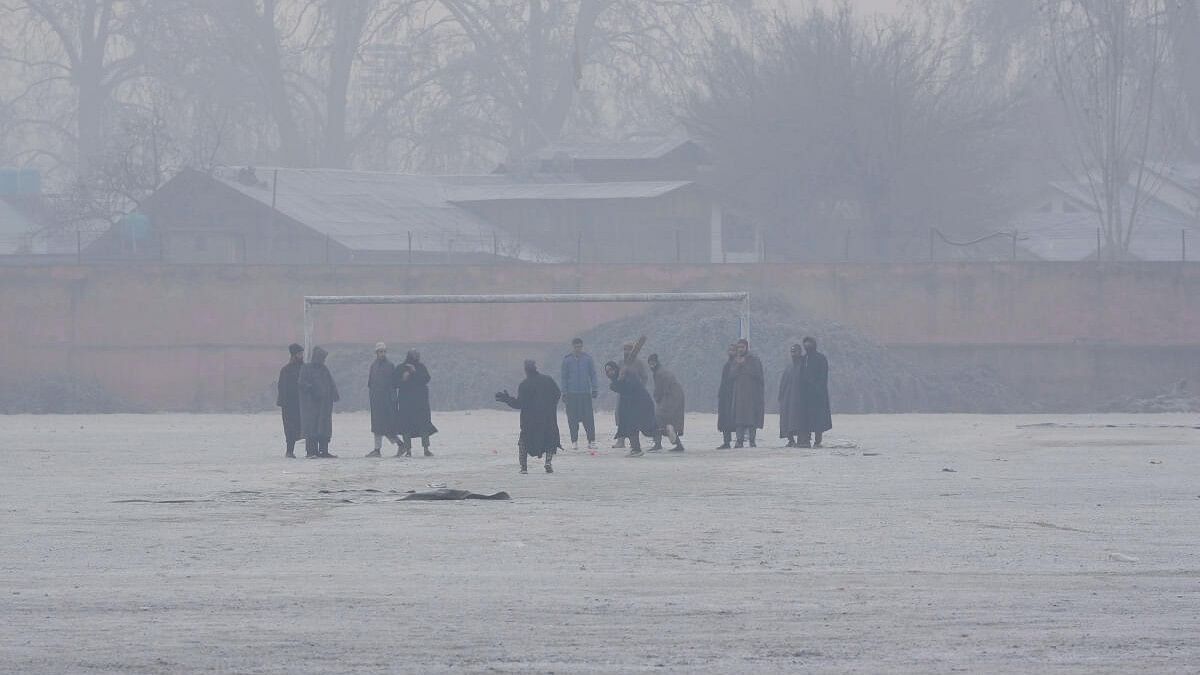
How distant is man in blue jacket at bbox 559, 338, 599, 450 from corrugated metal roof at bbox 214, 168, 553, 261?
76.8ft

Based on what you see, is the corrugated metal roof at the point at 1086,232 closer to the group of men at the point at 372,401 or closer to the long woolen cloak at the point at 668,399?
the long woolen cloak at the point at 668,399

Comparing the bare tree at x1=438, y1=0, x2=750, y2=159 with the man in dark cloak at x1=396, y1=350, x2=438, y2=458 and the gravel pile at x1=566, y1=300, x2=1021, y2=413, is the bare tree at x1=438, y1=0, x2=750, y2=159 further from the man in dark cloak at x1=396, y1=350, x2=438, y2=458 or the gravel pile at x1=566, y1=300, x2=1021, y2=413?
the man in dark cloak at x1=396, y1=350, x2=438, y2=458

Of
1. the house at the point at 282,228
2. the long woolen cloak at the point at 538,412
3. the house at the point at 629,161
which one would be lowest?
the long woolen cloak at the point at 538,412

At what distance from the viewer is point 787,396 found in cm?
2575

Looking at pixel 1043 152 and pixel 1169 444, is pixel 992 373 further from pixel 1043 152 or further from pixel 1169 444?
pixel 1043 152

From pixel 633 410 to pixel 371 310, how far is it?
1511cm

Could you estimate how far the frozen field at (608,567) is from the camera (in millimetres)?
9859

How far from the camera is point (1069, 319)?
125 ft

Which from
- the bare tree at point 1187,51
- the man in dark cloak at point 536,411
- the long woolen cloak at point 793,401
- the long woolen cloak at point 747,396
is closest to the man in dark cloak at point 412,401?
the man in dark cloak at point 536,411

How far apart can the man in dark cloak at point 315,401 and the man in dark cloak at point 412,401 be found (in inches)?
32.1

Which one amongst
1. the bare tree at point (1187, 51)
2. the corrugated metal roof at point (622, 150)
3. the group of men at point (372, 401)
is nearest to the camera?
the group of men at point (372, 401)

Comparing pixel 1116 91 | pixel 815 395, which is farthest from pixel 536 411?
pixel 1116 91

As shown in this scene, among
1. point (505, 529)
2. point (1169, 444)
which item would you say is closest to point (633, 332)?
point (1169, 444)

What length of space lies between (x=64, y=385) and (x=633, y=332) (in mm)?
11077
